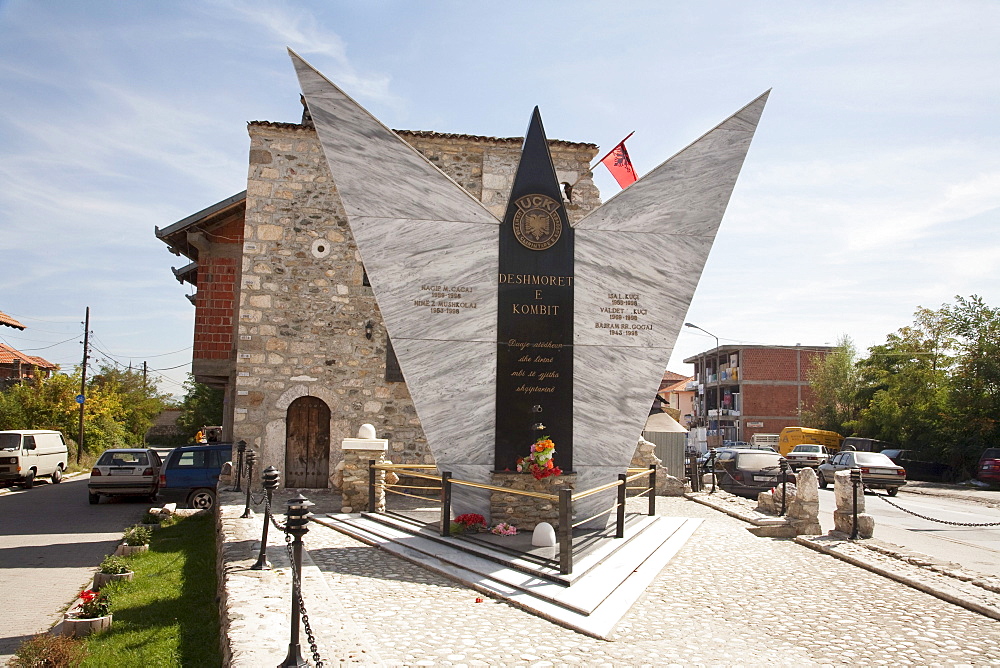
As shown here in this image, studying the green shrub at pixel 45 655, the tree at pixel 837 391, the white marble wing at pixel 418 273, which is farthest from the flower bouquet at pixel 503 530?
the tree at pixel 837 391

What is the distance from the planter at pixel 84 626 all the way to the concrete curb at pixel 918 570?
7468 millimetres

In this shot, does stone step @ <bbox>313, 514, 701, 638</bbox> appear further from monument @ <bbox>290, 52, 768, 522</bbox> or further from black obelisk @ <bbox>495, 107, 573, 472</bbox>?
black obelisk @ <bbox>495, 107, 573, 472</bbox>

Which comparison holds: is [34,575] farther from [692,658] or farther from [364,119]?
[692,658]

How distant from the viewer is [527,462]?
882 centimetres

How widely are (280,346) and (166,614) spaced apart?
29.9 feet

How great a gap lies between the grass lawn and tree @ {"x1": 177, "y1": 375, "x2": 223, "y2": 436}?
28996 mm

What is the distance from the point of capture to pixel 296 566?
427 cm

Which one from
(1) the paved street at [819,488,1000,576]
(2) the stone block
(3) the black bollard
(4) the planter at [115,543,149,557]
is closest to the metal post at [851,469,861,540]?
(2) the stone block

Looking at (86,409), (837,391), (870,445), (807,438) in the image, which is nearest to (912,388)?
(870,445)

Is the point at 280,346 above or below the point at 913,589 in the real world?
above

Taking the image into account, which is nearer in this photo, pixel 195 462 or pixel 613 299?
pixel 613 299

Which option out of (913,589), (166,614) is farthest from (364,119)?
(913,589)

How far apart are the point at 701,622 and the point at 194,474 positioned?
11.8 m

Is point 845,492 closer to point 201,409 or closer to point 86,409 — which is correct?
point 86,409
